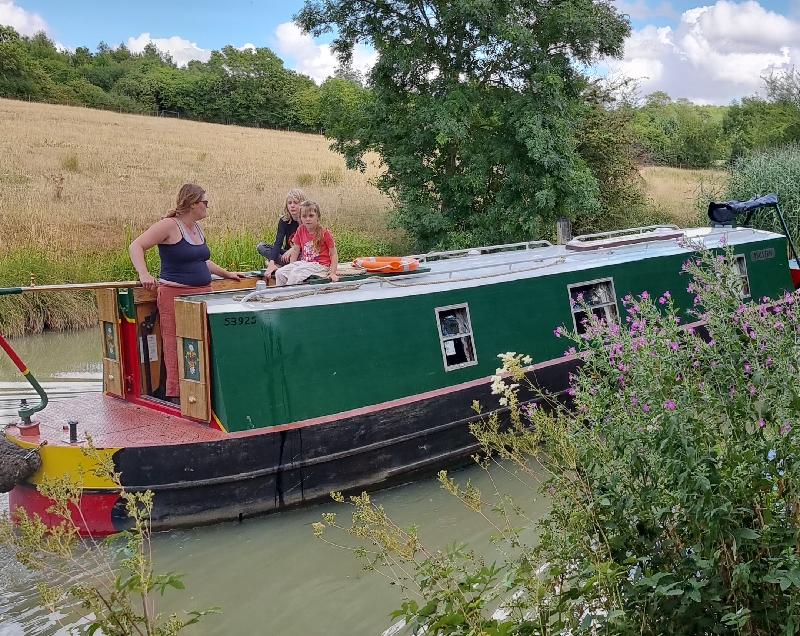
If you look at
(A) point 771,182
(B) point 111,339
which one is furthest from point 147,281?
(A) point 771,182

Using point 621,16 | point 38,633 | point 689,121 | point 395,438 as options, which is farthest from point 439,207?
point 689,121

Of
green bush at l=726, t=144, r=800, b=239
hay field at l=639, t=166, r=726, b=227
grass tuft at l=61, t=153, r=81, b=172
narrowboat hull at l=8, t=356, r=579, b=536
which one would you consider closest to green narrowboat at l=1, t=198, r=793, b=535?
narrowboat hull at l=8, t=356, r=579, b=536

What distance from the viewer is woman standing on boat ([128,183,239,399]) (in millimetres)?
6727

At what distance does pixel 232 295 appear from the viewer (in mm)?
7312

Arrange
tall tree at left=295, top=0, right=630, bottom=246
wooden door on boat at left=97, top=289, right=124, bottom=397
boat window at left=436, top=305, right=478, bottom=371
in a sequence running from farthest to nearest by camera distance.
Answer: tall tree at left=295, top=0, right=630, bottom=246 < boat window at left=436, top=305, right=478, bottom=371 < wooden door on boat at left=97, top=289, right=124, bottom=397

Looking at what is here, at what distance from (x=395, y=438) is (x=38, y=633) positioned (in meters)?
3.14

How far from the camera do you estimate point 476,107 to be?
16.2 m

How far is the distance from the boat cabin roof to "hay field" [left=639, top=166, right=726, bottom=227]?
28.1 feet

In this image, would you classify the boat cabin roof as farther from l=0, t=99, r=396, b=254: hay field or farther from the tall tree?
l=0, t=99, r=396, b=254: hay field

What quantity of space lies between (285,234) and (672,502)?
603 centimetres

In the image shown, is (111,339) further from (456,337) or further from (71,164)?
(71,164)

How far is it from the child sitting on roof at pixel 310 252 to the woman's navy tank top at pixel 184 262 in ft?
2.62

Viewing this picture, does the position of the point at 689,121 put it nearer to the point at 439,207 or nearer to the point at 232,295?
the point at 439,207

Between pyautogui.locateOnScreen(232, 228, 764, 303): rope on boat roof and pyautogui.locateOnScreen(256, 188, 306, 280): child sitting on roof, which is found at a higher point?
pyautogui.locateOnScreen(256, 188, 306, 280): child sitting on roof
